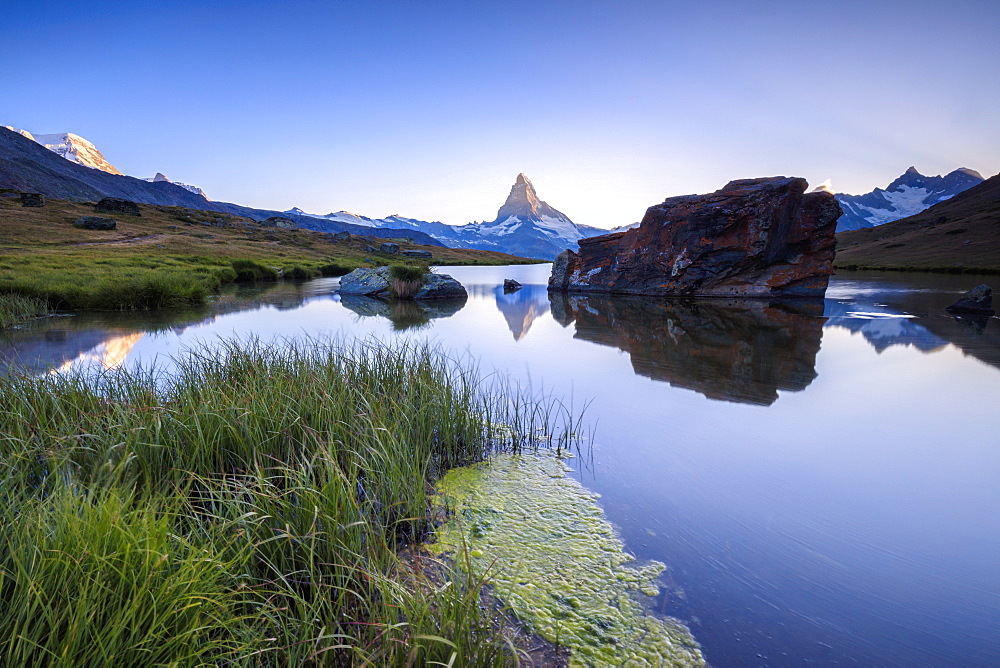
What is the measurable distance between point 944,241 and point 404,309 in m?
82.7

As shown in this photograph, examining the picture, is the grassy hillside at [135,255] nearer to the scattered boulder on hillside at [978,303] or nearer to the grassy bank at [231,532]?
the grassy bank at [231,532]

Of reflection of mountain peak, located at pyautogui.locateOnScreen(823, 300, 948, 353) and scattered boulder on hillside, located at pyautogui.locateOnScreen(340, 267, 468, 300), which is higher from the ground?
reflection of mountain peak, located at pyautogui.locateOnScreen(823, 300, 948, 353)

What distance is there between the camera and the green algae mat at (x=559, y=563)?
87.7 inches

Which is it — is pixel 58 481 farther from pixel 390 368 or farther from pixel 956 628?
pixel 956 628

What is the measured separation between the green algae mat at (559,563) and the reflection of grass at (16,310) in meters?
12.7

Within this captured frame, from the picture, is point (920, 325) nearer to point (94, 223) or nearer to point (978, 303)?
point (978, 303)

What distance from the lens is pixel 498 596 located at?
98.4 inches

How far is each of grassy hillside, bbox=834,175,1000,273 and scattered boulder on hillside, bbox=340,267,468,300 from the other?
4318 cm

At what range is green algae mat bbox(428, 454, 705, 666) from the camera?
223cm

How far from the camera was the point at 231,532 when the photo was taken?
236 centimetres

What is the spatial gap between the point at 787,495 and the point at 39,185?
204 m

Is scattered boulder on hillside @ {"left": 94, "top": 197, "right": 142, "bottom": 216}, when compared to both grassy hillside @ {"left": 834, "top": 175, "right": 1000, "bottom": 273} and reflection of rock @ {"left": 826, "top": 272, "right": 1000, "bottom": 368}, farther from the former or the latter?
grassy hillside @ {"left": 834, "top": 175, "right": 1000, "bottom": 273}

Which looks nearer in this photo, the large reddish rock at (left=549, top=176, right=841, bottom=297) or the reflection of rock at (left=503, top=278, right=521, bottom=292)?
the large reddish rock at (left=549, top=176, right=841, bottom=297)

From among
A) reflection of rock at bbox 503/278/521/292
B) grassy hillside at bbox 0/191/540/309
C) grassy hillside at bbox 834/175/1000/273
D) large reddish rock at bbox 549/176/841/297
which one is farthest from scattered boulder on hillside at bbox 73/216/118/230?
grassy hillside at bbox 834/175/1000/273
